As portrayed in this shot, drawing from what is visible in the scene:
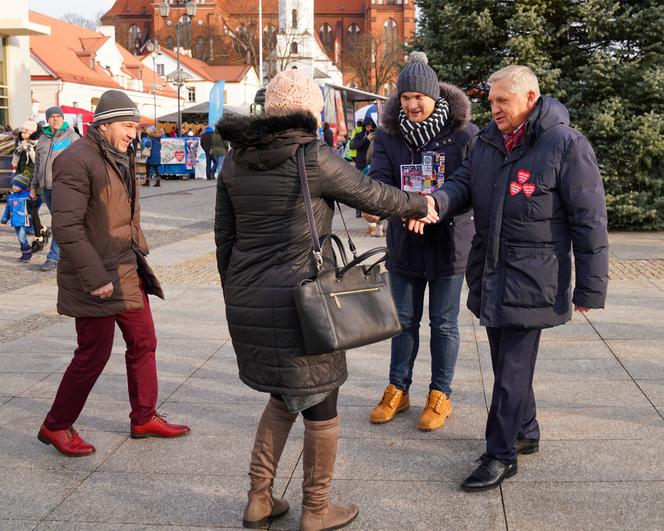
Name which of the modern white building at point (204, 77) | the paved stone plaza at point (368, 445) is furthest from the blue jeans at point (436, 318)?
the modern white building at point (204, 77)

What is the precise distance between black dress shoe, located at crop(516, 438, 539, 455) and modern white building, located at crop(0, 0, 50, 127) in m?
30.4

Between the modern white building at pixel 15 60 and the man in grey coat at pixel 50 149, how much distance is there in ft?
72.1

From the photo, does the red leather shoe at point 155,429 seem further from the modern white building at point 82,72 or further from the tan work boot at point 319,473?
the modern white building at point 82,72

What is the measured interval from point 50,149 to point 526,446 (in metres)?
8.26

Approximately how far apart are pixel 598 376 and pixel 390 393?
154cm

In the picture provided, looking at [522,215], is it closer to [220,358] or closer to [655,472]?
[655,472]

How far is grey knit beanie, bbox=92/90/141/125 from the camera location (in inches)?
173

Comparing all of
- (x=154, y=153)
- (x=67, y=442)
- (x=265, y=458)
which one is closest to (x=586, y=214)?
(x=265, y=458)

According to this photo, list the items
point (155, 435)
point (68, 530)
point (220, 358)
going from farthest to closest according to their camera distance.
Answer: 1. point (220, 358)
2. point (155, 435)
3. point (68, 530)

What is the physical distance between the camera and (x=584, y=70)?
12.1 metres

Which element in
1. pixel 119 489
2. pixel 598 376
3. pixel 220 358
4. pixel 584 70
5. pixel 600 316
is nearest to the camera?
pixel 119 489

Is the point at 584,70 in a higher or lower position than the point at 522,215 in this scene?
higher

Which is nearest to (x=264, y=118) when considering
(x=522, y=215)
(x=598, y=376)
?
(x=522, y=215)

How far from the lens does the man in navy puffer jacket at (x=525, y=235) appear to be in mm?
3660
